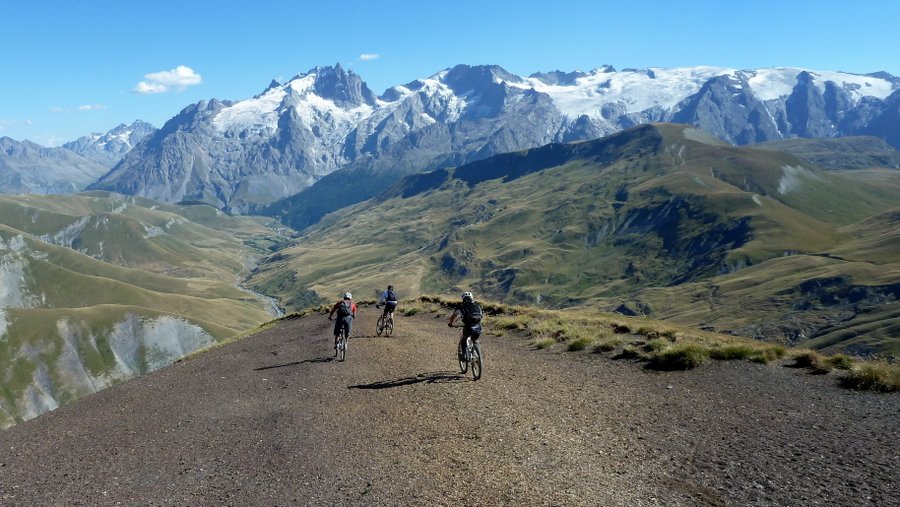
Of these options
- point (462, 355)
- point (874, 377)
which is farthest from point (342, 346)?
point (874, 377)

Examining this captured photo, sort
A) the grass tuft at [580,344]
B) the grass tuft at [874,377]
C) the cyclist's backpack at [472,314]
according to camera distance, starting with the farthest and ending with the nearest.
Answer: the grass tuft at [580,344] → the cyclist's backpack at [472,314] → the grass tuft at [874,377]

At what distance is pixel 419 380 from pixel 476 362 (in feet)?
7.92

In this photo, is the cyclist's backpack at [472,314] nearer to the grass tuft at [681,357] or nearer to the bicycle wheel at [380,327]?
the grass tuft at [681,357]

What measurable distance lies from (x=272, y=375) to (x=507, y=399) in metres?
13.0

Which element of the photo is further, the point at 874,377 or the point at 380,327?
the point at 380,327

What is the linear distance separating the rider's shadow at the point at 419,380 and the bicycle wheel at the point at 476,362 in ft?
1.65

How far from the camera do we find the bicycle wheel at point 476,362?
23.5 m

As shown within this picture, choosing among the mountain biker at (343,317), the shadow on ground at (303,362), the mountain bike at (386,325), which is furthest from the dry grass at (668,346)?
the shadow on ground at (303,362)

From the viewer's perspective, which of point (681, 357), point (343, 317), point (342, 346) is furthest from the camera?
point (343, 317)

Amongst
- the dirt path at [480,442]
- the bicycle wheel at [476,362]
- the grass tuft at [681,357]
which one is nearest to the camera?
the dirt path at [480,442]

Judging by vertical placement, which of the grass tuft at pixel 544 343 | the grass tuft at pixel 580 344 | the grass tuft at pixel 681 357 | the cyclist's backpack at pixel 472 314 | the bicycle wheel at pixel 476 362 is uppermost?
the cyclist's backpack at pixel 472 314

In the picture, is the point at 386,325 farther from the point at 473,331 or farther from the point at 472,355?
the point at 473,331

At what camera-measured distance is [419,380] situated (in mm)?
23953

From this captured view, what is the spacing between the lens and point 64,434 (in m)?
21.5
